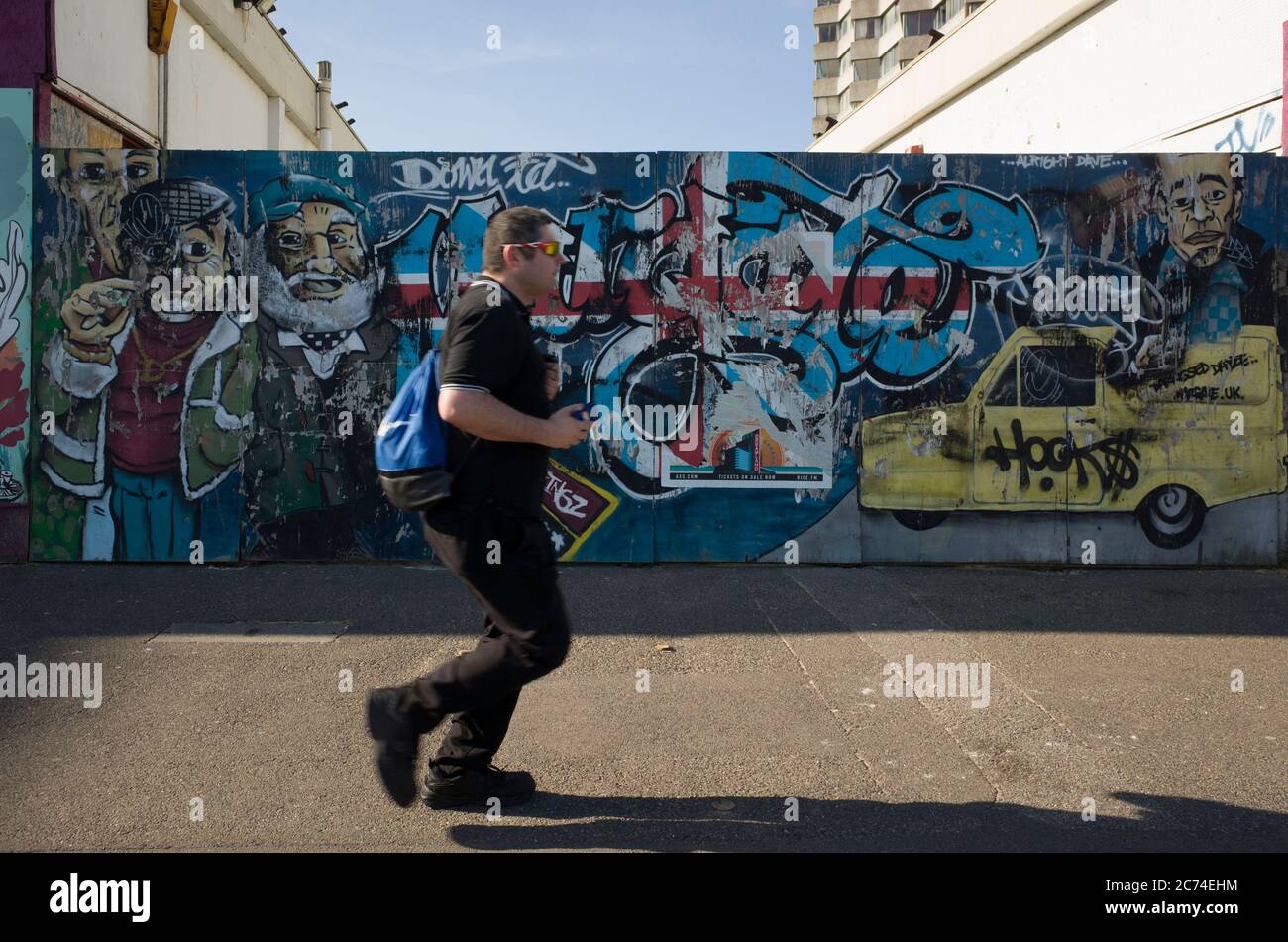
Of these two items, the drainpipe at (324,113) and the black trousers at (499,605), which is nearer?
the black trousers at (499,605)

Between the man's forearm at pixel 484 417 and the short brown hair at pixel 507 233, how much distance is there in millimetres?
516

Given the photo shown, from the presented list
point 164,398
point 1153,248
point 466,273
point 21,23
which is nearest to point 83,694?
point 164,398

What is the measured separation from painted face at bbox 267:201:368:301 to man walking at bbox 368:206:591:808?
4.29 m

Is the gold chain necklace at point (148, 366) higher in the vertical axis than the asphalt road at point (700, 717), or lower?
higher

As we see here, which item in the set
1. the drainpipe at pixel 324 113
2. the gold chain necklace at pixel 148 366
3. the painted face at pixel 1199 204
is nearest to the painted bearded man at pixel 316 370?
the gold chain necklace at pixel 148 366

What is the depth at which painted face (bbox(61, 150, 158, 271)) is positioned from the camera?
23.6ft

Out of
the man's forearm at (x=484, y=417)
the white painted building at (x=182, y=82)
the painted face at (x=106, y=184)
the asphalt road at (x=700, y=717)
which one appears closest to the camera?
the man's forearm at (x=484, y=417)

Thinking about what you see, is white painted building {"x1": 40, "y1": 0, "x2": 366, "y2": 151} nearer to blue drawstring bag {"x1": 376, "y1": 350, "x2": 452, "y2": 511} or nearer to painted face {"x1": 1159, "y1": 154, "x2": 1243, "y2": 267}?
blue drawstring bag {"x1": 376, "y1": 350, "x2": 452, "y2": 511}

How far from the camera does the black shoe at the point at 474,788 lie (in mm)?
3508

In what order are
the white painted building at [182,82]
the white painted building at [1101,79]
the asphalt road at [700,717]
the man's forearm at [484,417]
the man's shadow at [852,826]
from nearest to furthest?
the man's forearm at [484,417] < the man's shadow at [852,826] < the asphalt road at [700,717] < the white painted building at [182,82] < the white painted building at [1101,79]

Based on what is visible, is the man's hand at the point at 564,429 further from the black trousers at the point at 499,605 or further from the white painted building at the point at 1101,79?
the white painted building at the point at 1101,79

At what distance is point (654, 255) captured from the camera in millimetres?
7348

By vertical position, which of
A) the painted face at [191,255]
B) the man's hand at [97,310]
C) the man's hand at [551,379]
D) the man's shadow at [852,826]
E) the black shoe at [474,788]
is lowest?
the man's shadow at [852,826]

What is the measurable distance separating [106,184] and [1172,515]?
7762 millimetres
